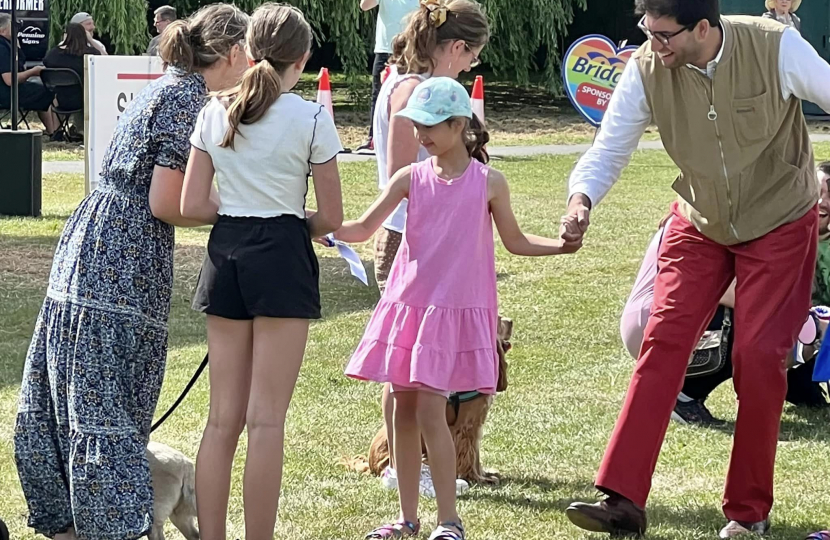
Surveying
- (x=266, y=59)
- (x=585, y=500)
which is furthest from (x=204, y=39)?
(x=585, y=500)

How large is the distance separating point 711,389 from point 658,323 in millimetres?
1761

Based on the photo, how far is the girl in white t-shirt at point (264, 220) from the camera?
3852mm

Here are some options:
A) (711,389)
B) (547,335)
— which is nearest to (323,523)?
(711,389)

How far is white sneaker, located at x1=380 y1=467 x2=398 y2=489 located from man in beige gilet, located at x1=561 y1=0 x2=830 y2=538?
2.81ft

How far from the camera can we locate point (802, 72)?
4.13 metres

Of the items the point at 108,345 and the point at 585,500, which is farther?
the point at 585,500

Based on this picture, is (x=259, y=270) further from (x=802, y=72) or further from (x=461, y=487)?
(x=802, y=72)

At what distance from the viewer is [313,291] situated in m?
3.94

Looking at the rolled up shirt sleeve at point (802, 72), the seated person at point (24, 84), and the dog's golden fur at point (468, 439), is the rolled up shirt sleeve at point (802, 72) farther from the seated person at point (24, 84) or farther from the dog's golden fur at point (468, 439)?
the seated person at point (24, 84)

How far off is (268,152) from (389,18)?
33.2 ft

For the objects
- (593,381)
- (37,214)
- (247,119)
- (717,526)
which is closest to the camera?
(247,119)

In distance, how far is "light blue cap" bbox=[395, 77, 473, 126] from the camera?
13.8ft

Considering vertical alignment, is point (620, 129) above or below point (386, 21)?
below

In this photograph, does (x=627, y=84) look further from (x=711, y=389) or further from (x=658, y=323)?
(x=711, y=389)
